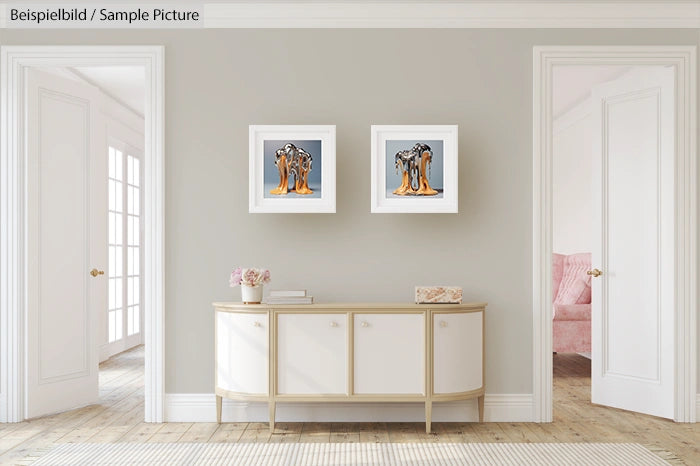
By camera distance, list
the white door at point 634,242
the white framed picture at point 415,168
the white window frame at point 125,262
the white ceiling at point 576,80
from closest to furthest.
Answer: the white framed picture at point 415,168 < the white door at point 634,242 < the white ceiling at point 576,80 < the white window frame at point 125,262

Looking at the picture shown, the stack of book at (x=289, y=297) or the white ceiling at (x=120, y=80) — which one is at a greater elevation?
the white ceiling at (x=120, y=80)

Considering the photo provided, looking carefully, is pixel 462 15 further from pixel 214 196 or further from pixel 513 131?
pixel 214 196

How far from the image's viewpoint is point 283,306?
4.09m

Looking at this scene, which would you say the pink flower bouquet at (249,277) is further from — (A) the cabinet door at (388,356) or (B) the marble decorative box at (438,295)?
(B) the marble decorative box at (438,295)

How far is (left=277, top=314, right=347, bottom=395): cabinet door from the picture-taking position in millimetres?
4086

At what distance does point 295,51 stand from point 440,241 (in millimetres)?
1524

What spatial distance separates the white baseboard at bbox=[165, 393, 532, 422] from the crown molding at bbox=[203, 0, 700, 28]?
2378 millimetres

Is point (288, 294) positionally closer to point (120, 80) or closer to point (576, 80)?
point (120, 80)

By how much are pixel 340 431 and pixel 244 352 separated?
0.75 meters

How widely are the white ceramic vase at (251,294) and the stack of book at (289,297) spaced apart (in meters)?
0.07

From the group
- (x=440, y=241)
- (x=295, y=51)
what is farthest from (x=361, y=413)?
(x=295, y=51)

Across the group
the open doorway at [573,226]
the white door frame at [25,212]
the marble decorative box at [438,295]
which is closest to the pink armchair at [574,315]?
the open doorway at [573,226]

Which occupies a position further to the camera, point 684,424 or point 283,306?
point 684,424

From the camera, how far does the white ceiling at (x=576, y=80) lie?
6125mm
